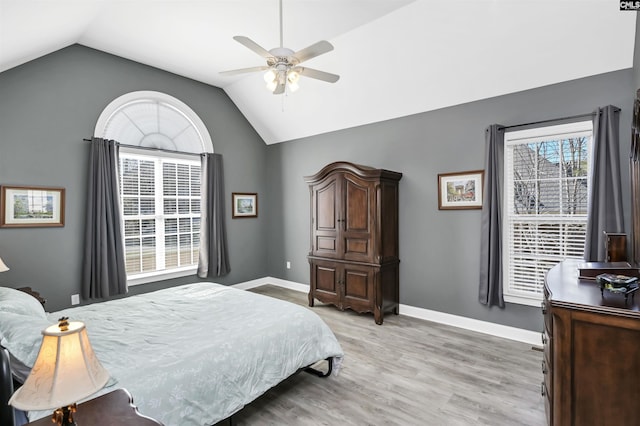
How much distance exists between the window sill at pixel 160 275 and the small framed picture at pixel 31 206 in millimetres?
1130

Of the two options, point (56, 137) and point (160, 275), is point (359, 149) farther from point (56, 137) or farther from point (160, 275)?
point (56, 137)

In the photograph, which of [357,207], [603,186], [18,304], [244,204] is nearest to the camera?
[18,304]

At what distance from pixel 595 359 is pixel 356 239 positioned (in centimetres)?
286

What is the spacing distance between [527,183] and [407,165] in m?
1.41

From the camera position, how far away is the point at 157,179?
4.71 meters

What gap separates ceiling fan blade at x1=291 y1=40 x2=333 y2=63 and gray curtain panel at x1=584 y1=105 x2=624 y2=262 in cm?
255

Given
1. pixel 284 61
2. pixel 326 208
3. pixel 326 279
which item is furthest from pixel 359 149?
pixel 284 61

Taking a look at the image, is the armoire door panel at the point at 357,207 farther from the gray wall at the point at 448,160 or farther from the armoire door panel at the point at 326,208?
the gray wall at the point at 448,160

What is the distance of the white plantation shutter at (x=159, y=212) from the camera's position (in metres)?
4.43

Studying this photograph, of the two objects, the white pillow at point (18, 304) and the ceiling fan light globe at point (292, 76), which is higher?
the ceiling fan light globe at point (292, 76)

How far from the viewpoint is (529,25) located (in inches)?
115

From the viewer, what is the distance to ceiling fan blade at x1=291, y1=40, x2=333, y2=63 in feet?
7.50

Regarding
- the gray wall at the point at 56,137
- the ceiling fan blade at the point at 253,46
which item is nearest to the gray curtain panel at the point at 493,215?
the ceiling fan blade at the point at 253,46

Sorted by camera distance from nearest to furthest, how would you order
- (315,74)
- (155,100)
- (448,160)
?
(315,74)
(448,160)
(155,100)
